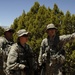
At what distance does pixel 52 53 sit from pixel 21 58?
5.39ft

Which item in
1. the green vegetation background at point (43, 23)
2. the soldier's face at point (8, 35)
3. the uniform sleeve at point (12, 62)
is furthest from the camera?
the green vegetation background at point (43, 23)

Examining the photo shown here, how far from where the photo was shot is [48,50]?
7.58 m

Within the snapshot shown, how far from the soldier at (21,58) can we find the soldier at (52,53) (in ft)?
4.21

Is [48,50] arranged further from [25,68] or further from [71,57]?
[71,57]

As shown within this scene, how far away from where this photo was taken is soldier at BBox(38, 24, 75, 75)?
752 centimetres

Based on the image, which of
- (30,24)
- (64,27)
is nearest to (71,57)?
(64,27)

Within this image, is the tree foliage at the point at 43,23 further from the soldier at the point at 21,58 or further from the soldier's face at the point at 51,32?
the soldier at the point at 21,58

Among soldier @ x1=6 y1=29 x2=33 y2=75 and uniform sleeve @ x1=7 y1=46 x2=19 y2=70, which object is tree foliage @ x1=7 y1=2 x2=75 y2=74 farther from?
uniform sleeve @ x1=7 y1=46 x2=19 y2=70

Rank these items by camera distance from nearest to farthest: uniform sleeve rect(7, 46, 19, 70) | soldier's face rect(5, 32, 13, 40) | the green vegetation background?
1. uniform sleeve rect(7, 46, 19, 70)
2. soldier's face rect(5, 32, 13, 40)
3. the green vegetation background

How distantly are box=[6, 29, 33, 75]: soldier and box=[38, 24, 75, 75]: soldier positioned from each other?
128 cm

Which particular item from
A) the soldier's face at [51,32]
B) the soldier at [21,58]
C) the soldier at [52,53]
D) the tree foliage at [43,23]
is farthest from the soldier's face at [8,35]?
the tree foliage at [43,23]

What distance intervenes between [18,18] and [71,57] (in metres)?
9.21

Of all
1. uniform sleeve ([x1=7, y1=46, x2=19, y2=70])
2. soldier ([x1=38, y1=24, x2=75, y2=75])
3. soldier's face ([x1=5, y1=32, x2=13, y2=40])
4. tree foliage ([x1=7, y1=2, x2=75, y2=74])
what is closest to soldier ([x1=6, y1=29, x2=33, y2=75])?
uniform sleeve ([x1=7, y1=46, x2=19, y2=70])

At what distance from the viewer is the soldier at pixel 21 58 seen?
5.85m
